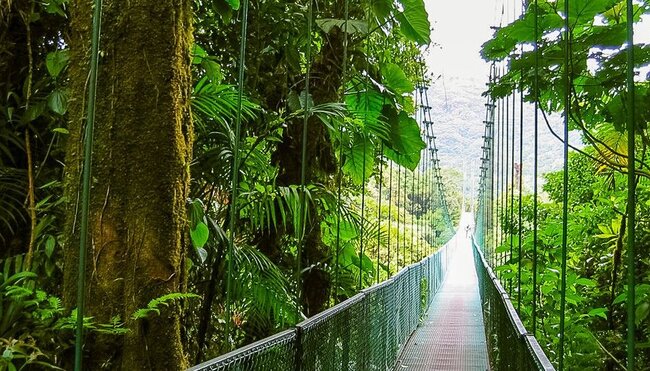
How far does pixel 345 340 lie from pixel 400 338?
6.66 feet

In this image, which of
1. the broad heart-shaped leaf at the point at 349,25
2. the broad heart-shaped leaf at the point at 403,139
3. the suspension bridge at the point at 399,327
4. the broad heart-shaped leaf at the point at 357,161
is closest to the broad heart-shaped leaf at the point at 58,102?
the suspension bridge at the point at 399,327

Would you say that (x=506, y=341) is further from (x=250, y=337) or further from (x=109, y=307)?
(x=109, y=307)

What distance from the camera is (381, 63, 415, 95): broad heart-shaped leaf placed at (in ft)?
12.9

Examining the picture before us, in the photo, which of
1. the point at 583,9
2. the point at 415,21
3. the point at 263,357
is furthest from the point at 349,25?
the point at 263,357

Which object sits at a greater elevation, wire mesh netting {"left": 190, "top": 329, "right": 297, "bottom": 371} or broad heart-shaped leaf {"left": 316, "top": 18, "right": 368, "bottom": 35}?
broad heart-shaped leaf {"left": 316, "top": 18, "right": 368, "bottom": 35}

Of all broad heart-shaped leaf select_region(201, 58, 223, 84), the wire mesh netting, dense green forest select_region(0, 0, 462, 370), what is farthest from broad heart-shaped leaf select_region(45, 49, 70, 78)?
the wire mesh netting

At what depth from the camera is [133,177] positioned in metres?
1.34

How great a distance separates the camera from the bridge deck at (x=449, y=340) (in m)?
3.90

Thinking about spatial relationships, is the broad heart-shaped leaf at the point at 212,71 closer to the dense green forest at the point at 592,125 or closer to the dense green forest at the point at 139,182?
the dense green forest at the point at 139,182

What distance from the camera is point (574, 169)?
5672mm

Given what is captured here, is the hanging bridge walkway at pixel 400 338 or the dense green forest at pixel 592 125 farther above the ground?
the dense green forest at pixel 592 125

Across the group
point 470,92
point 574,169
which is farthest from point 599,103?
point 470,92

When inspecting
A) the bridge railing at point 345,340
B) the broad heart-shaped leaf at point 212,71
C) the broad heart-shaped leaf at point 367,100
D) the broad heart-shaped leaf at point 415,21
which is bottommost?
the bridge railing at point 345,340

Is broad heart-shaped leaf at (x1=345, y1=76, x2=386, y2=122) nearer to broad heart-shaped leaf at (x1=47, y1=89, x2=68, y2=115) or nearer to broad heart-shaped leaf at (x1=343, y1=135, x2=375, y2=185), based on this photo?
broad heart-shaped leaf at (x1=343, y1=135, x2=375, y2=185)
